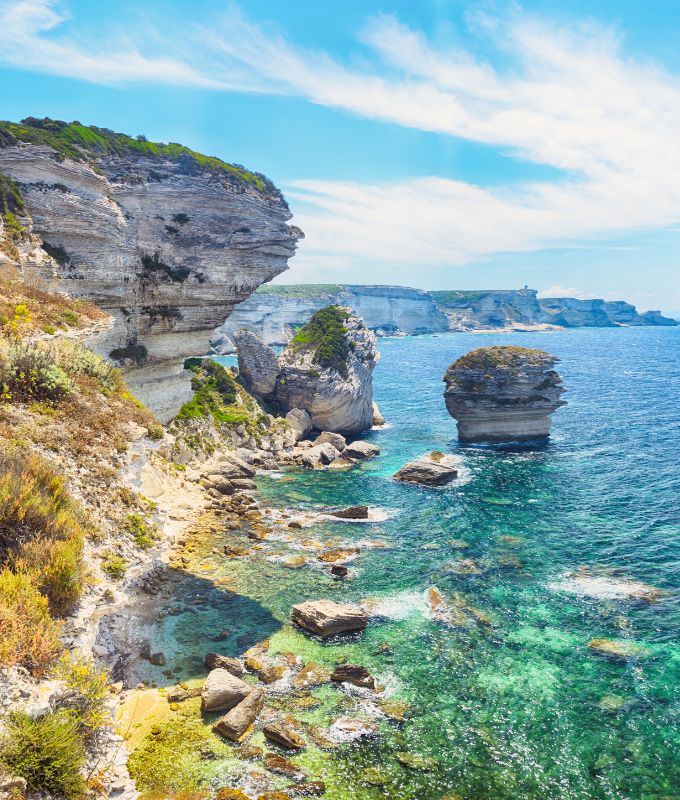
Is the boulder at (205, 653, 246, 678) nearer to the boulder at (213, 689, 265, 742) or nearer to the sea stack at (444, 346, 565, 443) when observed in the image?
the boulder at (213, 689, 265, 742)

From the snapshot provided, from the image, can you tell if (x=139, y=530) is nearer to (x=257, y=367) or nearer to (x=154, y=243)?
(x=154, y=243)

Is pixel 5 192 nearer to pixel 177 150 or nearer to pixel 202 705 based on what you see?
pixel 177 150

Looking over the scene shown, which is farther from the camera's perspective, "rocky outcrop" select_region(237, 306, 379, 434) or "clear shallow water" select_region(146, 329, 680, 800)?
"rocky outcrop" select_region(237, 306, 379, 434)

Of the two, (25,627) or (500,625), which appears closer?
(25,627)

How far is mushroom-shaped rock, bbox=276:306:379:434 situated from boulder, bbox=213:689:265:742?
42.7m

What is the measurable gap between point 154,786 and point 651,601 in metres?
21.0

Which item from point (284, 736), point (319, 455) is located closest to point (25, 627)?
point (284, 736)

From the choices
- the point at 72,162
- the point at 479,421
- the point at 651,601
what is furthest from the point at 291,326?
the point at 651,601

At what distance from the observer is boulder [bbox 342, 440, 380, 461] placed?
51.1 m

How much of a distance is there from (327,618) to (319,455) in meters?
28.5

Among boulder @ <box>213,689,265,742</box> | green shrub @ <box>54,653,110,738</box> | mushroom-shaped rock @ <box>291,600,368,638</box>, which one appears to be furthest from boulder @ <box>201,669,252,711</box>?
green shrub @ <box>54,653,110,738</box>

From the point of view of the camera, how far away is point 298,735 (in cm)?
1503

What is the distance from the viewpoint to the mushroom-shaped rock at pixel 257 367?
60.4 metres

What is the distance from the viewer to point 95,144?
4100 cm
